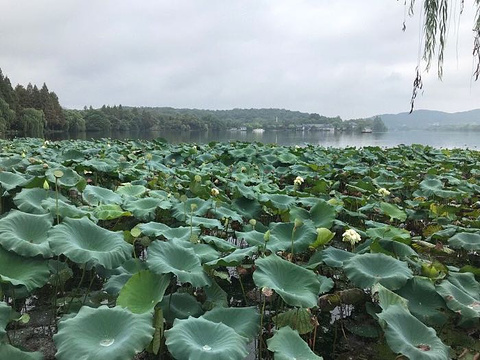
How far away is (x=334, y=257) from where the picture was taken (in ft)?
6.47

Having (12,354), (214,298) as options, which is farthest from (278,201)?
(12,354)

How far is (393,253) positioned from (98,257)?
155cm

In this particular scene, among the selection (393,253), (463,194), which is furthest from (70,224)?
(463,194)

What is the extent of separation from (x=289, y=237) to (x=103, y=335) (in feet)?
4.09

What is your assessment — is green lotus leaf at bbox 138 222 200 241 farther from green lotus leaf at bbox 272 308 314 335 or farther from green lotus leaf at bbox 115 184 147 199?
green lotus leaf at bbox 115 184 147 199

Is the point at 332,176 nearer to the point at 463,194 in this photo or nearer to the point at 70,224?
the point at 463,194

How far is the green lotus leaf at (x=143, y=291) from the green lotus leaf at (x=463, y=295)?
125cm

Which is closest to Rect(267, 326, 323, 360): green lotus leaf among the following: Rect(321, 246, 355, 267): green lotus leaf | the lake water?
Rect(321, 246, 355, 267): green lotus leaf

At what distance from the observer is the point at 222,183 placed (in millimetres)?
4055

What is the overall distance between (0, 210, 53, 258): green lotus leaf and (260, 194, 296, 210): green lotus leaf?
157 centimetres

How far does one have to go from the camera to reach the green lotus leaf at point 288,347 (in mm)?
1249

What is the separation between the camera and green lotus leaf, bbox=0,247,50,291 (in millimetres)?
1471

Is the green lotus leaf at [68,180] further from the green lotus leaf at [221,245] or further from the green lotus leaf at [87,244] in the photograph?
the green lotus leaf at [221,245]

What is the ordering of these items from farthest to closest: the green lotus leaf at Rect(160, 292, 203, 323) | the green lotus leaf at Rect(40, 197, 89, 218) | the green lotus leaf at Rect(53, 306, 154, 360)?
the green lotus leaf at Rect(40, 197, 89, 218) → the green lotus leaf at Rect(160, 292, 203, 323) → the green lotus leaf at Rect(53, 306, 154, 360)
